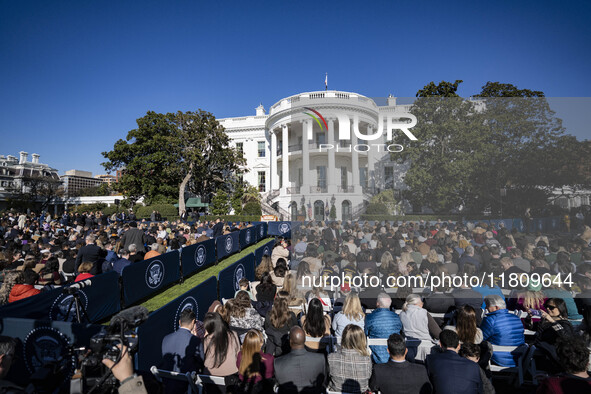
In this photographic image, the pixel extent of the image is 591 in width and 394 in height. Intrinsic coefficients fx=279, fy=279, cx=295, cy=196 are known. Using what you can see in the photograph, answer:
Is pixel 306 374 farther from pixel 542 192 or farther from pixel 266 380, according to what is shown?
pixel 542 192

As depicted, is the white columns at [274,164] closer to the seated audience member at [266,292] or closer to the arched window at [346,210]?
the arched window at [346,210]

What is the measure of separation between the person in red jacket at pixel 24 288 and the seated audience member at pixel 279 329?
4538 mm

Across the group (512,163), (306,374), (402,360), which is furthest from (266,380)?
(512,163)

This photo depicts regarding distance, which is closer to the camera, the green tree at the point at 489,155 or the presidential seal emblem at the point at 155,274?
the green tree at the point at 489,155

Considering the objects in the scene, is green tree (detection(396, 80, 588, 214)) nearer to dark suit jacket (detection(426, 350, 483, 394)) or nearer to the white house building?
the white house building

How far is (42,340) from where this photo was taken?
140 inches

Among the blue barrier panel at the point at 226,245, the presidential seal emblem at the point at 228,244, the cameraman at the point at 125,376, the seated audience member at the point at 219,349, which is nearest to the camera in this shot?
the cameraman at the point at 125,376

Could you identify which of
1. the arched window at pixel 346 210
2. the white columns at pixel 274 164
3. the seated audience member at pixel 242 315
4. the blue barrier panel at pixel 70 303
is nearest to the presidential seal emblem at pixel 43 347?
the blue barrier panel at pixel 70 303

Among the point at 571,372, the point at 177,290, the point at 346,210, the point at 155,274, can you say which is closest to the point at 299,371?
the point at 571,372

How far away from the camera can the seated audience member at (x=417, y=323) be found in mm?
3883

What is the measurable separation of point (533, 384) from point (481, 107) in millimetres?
5630

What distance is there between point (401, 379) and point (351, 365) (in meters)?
0.51

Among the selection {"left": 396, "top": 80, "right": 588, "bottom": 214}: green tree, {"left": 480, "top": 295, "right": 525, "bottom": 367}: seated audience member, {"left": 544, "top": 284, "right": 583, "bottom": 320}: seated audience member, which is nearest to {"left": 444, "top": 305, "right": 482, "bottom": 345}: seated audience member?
{"left": 480, "top": 295, "right": 525, "bottom": 367}: seated audience member

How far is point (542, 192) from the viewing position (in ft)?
21.0
